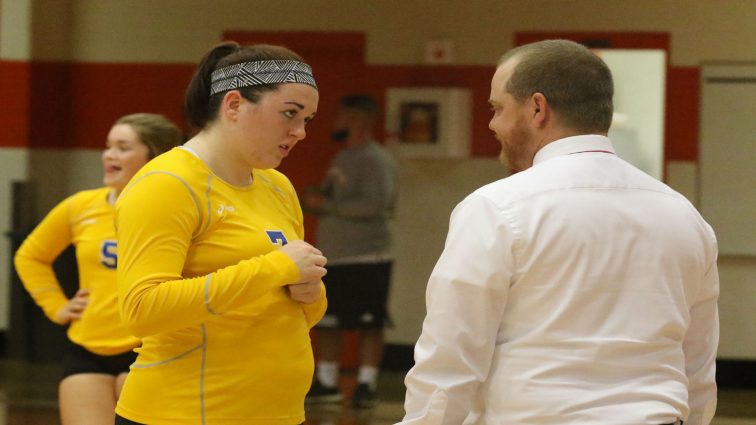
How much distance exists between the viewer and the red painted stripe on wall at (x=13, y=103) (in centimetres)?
801

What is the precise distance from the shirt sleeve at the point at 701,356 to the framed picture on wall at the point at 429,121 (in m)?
5.86

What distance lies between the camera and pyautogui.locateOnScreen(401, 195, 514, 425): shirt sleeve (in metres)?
1.97

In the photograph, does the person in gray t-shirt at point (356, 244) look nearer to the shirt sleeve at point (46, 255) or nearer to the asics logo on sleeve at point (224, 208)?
the shirt sleeve at point (46, 255)

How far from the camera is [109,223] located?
3.84 m

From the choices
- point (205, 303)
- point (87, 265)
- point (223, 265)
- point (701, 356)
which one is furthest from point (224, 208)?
point (87, 265)

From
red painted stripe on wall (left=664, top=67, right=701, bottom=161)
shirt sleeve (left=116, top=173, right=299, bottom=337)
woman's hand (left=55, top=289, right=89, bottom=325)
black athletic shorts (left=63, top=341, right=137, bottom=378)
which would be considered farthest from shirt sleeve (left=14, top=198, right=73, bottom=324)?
red painted stripe on wall (left=664, top=67, right=701, bottom=161)

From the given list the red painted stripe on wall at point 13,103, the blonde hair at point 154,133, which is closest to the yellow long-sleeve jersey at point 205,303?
the blonde hair at point 154,133

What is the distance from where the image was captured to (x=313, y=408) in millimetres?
6934

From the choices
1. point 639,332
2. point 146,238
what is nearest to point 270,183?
point 146,238

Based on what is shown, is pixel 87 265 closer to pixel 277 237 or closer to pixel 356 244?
pixel 277 237

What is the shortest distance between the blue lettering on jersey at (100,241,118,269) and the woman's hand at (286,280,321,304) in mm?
1467

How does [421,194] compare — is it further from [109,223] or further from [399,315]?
[109,223]

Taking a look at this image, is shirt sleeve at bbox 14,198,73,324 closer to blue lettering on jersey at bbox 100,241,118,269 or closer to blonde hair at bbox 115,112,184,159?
blue lettering on jersey at bbox 100,241,118,269

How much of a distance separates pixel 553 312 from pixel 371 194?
17.0ft
